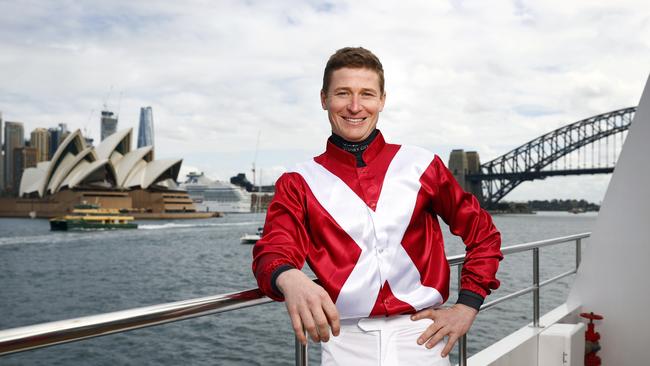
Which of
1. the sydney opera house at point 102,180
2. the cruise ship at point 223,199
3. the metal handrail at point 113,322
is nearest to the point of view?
the metal handrail at point 113,322

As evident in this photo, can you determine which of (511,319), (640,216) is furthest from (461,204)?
(511,319)

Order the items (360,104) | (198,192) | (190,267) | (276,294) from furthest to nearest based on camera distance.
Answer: (198,192), (190,267), (360,104), (276,294)

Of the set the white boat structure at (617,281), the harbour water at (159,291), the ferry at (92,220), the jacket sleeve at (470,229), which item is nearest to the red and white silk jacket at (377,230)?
the jacket sleeve at (470,229)

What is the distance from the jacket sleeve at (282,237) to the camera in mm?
986

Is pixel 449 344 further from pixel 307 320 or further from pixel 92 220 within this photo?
pixel 92 220

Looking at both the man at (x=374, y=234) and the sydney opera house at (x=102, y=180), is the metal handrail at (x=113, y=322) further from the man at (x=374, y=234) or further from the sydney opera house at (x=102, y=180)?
the sydney opera house at (x=102, y=180)

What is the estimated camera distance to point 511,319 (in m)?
15.3

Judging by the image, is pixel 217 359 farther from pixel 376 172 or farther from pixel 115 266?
pixel 115 266

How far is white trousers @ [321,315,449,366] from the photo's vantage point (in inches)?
43.1

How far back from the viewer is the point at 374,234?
109cm

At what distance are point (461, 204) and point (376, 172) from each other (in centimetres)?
18

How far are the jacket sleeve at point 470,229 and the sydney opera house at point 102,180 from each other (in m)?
47.1

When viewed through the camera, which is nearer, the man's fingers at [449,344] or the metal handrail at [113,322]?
the metal handrail at [113,322]

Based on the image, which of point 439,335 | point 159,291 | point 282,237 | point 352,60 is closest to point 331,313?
point 282,237
